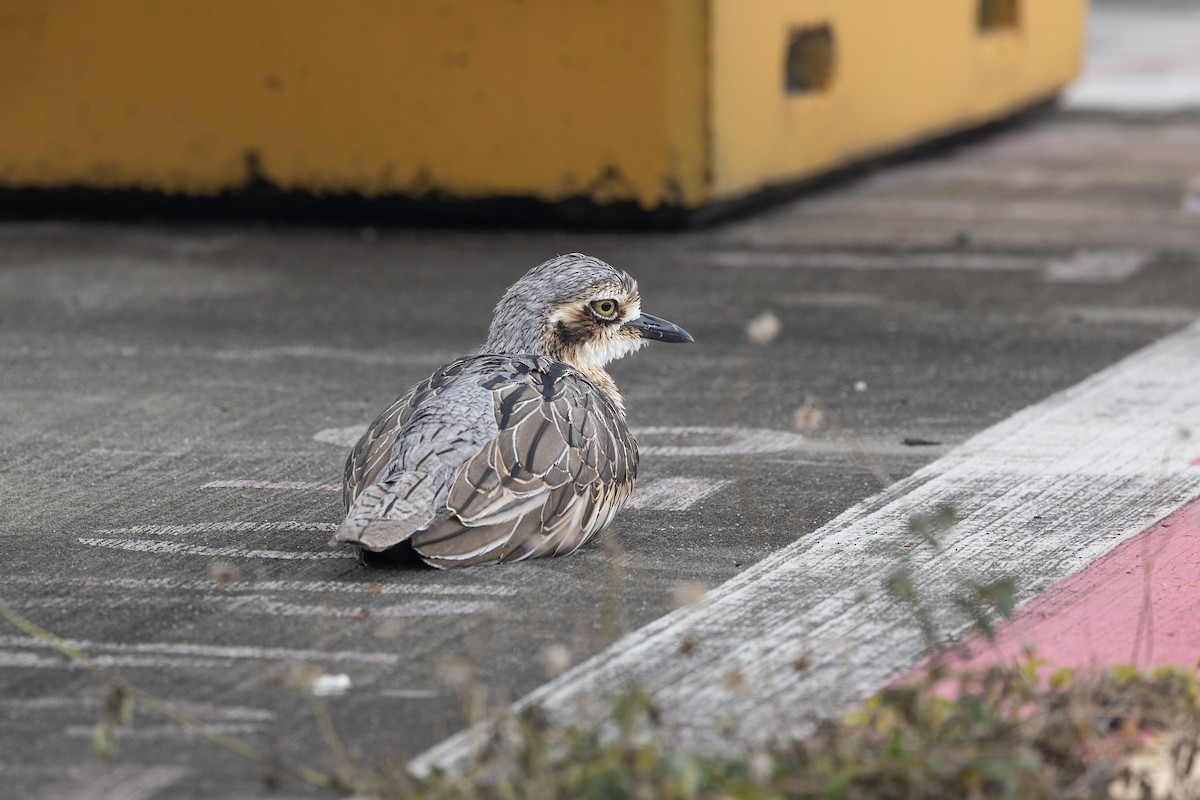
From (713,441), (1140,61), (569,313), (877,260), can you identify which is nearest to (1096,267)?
(877,260)

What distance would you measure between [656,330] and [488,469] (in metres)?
1.28

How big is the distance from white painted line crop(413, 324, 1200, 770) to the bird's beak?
2.83ft

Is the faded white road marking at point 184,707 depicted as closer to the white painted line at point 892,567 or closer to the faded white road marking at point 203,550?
the white painted line at point 892,567

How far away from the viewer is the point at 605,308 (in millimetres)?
6742

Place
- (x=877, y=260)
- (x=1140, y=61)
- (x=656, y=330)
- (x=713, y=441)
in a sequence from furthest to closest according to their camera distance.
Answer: (x=1140, y=61)
(x=877, y=260)
(x=713, y=441)
(x=656, y=330)

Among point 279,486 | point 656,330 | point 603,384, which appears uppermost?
point 656,330

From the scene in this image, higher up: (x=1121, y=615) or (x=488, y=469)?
(x=488, y=469)

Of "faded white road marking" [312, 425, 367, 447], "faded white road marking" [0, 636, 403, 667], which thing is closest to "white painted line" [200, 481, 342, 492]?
"faded white road marking" [312, 425, 367, 447]

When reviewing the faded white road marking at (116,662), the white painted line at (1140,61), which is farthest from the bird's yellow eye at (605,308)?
the white painted line at (1140,61)

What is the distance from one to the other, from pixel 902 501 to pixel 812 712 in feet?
7.39

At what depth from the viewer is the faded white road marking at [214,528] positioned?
6480mm

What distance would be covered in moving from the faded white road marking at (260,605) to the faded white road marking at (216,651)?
0.30 metres

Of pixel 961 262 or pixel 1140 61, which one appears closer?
pixel 961 262

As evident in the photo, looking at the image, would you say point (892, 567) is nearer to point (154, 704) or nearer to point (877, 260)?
point (154, 704)
